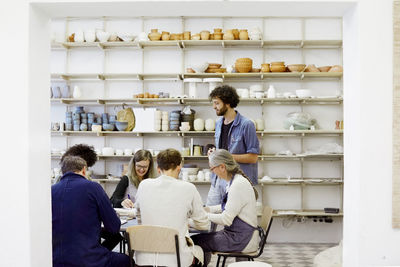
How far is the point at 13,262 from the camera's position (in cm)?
240

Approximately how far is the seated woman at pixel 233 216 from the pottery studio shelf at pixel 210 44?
10.1ft

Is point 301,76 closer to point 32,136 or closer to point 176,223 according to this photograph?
point 176,223

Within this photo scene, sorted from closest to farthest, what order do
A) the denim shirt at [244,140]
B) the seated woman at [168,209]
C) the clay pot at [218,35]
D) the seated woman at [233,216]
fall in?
the seated woman at [168,209]
the seated woman at [233,216]
the denim shirt at [244,140]
the clay pot at [218,35]

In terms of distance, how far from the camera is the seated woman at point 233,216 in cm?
345

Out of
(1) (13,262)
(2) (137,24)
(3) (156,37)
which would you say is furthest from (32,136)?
(2) (137,24)

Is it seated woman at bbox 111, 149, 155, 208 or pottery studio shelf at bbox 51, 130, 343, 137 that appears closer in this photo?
seated woman at bbox 111, 149, 155, 208

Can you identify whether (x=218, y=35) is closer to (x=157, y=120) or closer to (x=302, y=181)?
(x=157, y=120)

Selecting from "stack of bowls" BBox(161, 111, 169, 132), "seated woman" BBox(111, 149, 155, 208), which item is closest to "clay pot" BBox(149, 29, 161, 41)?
"stack of bowls" BBox(161, 111, 169, 132)

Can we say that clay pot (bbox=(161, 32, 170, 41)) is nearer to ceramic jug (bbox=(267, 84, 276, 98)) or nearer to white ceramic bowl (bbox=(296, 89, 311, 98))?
ceramic jug (bbox=(267, 84, 276, 98))

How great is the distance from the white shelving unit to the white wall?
3881 mm

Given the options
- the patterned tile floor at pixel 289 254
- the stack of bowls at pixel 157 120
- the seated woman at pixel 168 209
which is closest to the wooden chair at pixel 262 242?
the seated woman at pixel 168 209

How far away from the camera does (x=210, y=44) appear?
662 cm

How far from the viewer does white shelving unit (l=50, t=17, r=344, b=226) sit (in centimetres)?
642

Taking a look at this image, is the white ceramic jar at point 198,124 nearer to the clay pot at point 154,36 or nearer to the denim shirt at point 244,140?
the clay pot at point 154,36
